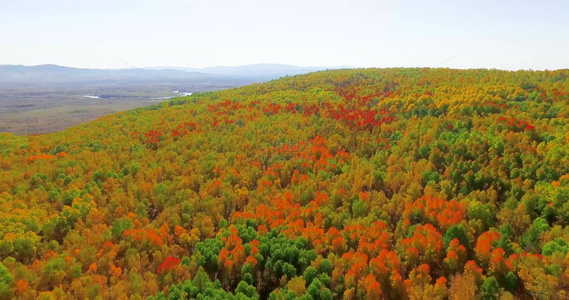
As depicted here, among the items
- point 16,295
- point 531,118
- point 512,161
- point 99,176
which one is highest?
point 531,118

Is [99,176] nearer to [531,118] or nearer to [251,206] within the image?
[251,206]

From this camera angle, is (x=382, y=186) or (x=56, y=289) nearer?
(x=56, y=289)

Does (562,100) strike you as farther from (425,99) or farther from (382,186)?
(382,186)

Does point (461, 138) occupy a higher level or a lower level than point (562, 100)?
lower

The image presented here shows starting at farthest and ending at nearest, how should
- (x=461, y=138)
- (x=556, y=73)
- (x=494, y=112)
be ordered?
(x=556, y=73), (x=494, y=112), (x=461, y=138)

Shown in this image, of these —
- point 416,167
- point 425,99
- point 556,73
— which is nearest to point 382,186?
point 416,167

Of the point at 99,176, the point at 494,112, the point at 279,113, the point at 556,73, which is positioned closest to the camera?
the point at 99,176
